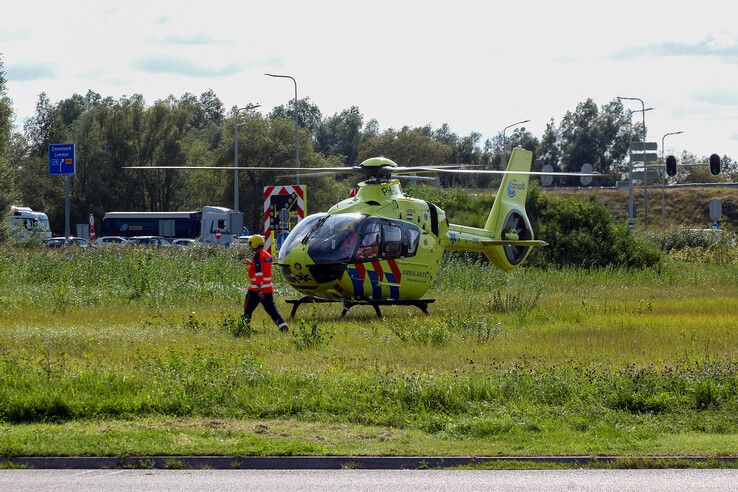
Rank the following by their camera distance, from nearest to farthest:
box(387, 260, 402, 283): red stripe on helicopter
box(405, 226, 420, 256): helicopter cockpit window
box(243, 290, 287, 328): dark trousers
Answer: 1. box(243, 290, 287, 328): dark trousers
2. box(387, 260, 402, 283): red stripe on helicopter
3. box(405, 226, 420, 256): helicopter cockpit window

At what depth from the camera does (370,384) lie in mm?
14430

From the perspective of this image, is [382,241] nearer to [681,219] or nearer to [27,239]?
[27,239]

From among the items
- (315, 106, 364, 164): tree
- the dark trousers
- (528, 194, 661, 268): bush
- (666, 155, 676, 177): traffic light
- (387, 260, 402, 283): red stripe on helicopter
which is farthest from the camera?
(315, 106, 364, 164): tree

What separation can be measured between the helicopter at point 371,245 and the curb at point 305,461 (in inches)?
469

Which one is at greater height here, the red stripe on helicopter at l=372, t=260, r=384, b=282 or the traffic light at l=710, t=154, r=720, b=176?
the traffic light at l=710, t=154, r=720, b=176

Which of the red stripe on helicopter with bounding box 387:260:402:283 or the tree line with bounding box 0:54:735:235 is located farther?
the tree line with bounding box 0:54:735:235

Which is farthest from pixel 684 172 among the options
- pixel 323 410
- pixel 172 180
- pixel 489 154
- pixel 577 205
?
pixel 323 410

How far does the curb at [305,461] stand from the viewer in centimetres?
1116

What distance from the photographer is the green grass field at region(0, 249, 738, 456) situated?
39.9ft

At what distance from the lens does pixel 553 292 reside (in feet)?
116

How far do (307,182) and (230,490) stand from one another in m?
69.3

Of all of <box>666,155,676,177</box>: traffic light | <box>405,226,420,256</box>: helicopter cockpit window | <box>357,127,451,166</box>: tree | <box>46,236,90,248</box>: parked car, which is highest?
<box>357,127,451,166</box>: tree

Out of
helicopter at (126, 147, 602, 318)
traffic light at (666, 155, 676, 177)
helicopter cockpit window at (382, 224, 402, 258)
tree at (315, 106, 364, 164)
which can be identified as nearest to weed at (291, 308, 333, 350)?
helicopter at (126, 147, 602, 318)

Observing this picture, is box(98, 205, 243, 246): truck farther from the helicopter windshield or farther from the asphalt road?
the asphalt road
